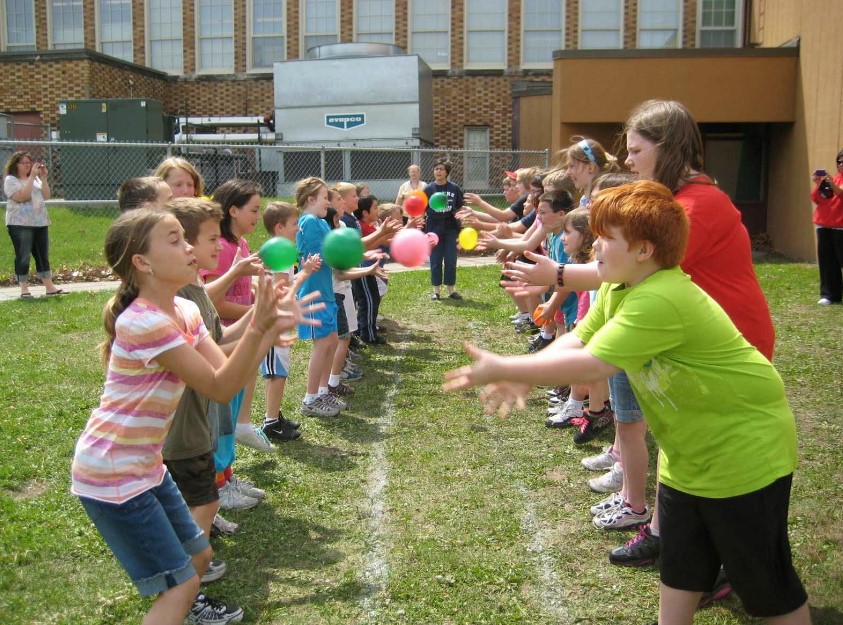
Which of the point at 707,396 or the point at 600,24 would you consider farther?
the point at 600,24

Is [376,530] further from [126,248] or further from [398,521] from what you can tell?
[126,248]

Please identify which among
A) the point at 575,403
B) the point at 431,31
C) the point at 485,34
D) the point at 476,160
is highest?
the point at 431,31

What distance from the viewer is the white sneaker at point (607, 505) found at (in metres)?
4.58

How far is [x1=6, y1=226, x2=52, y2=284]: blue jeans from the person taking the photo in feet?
39.1

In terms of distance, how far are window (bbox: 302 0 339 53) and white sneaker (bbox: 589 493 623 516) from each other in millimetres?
25964

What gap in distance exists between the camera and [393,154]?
22.2 metres

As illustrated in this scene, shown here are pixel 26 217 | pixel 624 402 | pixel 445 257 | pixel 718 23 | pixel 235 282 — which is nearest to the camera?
pixel 624 402

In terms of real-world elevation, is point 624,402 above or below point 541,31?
below

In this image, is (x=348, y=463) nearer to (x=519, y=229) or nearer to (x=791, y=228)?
(x=519, y=229)

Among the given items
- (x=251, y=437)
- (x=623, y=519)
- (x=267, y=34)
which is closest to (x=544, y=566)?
(x=623, y=519)

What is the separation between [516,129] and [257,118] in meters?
8.68

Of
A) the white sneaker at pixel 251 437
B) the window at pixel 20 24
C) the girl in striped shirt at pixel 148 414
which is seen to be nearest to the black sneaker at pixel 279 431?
the white sneaker at pixel 251 437

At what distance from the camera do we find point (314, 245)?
6547mm

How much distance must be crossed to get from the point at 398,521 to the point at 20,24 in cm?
3100
